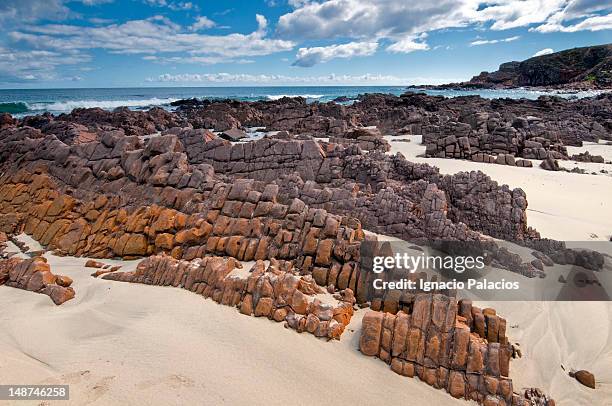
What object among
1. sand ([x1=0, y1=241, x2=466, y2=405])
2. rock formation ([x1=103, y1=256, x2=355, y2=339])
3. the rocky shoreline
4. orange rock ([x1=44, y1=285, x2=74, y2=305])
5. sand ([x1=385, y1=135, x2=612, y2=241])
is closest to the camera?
sand ([x1=0, y1=241, x2=466, y2=405])

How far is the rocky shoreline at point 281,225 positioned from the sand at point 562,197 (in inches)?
76.9

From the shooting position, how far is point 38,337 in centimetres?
724

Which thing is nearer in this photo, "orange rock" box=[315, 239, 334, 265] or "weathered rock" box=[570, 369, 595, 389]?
"weathered rock" box=[570, 369, 595, 389]

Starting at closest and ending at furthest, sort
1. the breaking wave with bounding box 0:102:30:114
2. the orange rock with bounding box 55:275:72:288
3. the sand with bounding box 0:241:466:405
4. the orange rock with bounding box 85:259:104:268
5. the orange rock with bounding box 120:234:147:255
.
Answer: the sand with bounding box 0:241:466:405 < the orange rock with bounding box 55:275:72:288 < the orange rock with bounding box 85:259:104:268 < the orange rock with bounding box 120:234:147:255 < the breaking wave with bounding box 0:102:30:114

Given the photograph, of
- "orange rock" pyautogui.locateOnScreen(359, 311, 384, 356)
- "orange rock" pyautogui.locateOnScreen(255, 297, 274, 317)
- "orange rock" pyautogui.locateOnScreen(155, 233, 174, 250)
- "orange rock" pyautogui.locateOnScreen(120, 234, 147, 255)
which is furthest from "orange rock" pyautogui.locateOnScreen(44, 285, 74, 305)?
"orange rock" pyautogui.locateOnScreen(359, 311, 384, 356)

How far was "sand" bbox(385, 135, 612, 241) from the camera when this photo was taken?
39.4ft

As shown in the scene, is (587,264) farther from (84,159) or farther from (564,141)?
(564,141)

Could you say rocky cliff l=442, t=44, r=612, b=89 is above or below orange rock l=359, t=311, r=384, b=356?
above

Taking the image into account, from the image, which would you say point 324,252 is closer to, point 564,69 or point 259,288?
point 259,288

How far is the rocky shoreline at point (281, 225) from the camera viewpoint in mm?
6719

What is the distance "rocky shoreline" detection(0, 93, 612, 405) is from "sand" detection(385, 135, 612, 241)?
6.41ft

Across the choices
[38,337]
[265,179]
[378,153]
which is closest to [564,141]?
[378,153]

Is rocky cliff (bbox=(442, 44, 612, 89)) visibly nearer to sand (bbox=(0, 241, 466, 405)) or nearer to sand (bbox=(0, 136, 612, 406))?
sand (bbox=(0, 136, 612, 406))

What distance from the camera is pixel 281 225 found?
999 centimetres
